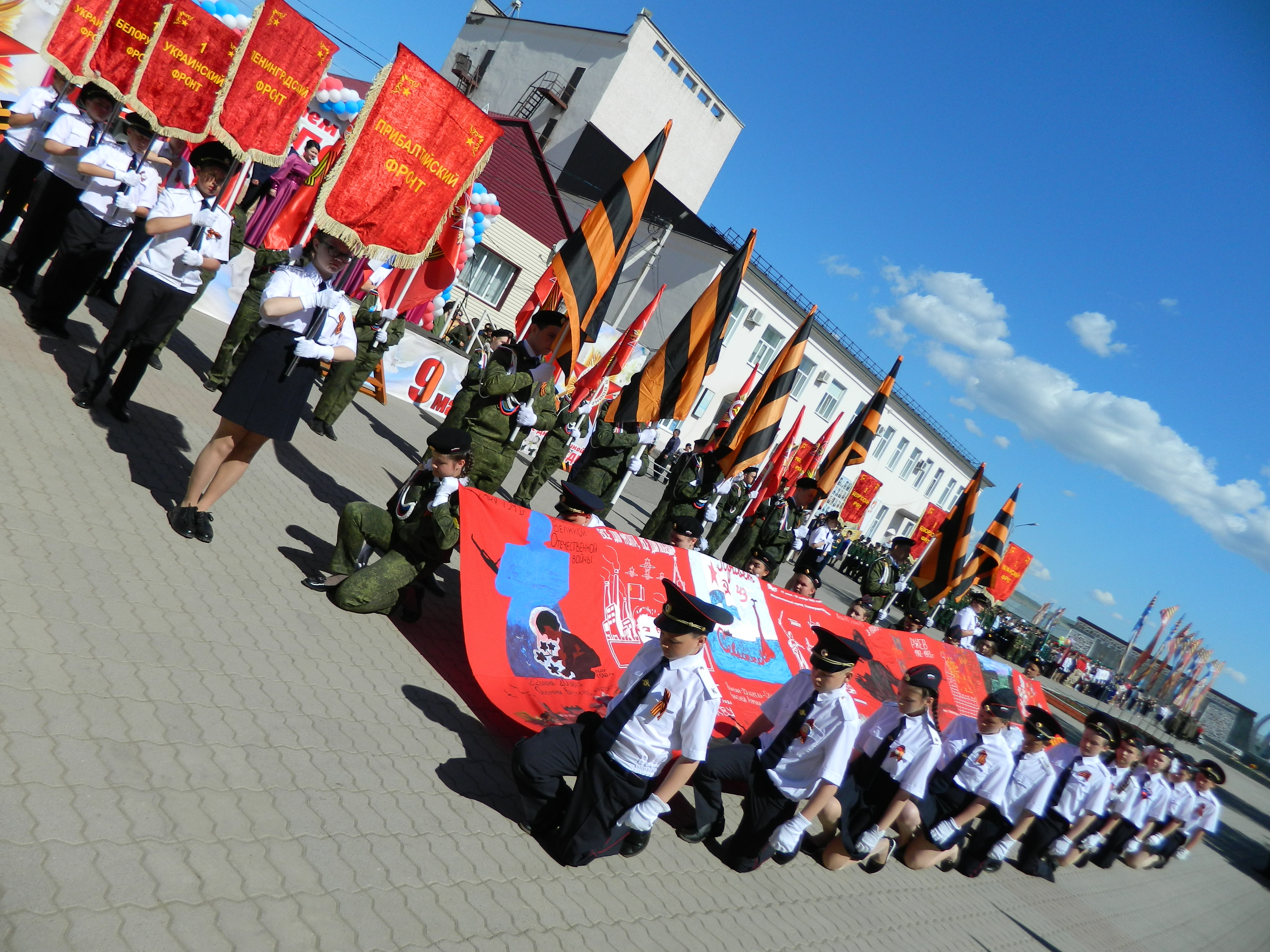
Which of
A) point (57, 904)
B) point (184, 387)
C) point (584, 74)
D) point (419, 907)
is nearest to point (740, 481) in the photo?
point (184, 387)

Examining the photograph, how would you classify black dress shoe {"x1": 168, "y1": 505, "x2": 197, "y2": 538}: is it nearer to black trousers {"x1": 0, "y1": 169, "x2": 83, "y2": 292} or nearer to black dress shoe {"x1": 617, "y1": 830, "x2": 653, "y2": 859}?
black dress shoe {"x1": 617, "y1": 830, "x2": 653, "y2": 859}

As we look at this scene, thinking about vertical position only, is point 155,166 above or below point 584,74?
below

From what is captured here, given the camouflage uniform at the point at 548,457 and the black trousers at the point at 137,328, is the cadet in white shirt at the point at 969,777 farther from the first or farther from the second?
the black trousers at the point at 137,328

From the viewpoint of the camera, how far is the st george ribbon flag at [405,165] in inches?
243

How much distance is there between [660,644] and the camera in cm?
426

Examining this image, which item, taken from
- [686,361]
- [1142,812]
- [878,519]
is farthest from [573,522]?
[878,519]

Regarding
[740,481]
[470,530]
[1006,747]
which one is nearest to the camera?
[470,530]

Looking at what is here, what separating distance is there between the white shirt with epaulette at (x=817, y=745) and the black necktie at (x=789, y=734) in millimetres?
15

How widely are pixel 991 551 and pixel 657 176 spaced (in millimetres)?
29922

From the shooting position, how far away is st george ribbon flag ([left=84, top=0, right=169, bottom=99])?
711 centimetres

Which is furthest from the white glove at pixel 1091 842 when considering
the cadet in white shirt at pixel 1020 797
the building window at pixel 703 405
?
the building window at pixel 703 405

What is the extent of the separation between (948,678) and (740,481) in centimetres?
571

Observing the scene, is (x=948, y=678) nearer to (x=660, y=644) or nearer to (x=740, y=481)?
(x=740, y=481)

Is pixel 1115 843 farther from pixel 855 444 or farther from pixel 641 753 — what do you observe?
pixel 641 753
